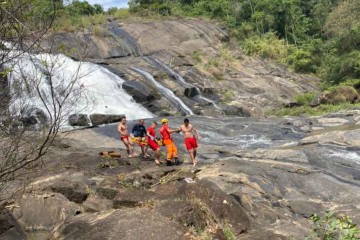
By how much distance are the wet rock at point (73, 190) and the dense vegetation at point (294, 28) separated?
27.5m

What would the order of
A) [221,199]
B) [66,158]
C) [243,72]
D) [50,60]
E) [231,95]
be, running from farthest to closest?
[243,72] < [231,95] < [66,158] < [221,199] < [50,60]

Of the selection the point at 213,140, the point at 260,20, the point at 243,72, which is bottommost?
the point at 213,140

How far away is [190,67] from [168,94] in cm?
574

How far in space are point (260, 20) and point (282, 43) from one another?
359 cm

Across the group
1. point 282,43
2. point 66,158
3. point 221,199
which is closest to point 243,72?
point 282,43

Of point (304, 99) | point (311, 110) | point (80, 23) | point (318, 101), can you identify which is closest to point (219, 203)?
point (311, 110)

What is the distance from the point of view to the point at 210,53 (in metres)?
36.2

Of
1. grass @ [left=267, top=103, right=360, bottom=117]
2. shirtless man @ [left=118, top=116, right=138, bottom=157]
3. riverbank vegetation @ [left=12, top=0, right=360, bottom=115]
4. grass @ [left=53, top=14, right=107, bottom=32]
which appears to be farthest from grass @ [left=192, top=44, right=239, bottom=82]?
shirtless man @ [left=118, top=116, right=138, bottom=157]

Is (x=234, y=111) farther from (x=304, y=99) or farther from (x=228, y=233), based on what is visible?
(x=228, y=233)

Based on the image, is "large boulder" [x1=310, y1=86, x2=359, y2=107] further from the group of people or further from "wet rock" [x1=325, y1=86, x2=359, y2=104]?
the group of people

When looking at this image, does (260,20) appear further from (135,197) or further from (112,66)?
(135,197)

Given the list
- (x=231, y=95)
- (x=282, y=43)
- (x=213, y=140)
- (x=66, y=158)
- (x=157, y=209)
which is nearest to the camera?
(x=157, y=209)

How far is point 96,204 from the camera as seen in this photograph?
29.3 ft

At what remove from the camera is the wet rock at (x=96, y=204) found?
873 centimetres
